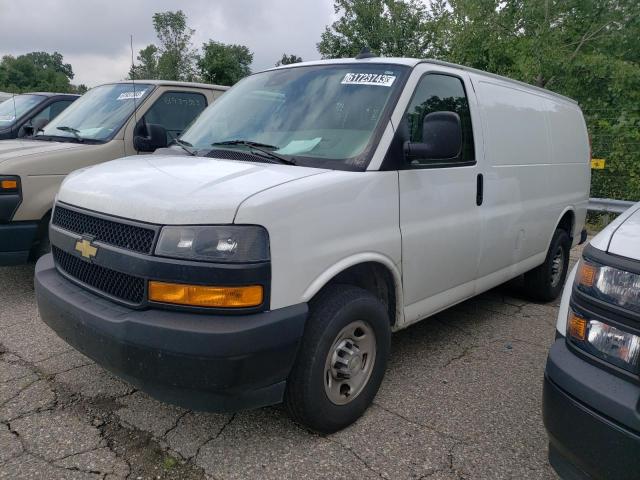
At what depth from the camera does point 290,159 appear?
2.99 m

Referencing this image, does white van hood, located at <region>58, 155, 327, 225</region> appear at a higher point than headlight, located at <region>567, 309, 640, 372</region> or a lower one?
higher

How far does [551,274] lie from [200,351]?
4.07 meters

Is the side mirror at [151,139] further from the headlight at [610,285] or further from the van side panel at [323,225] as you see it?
the headlight at [610,285]

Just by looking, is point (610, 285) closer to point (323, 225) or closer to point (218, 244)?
point (323, 225)

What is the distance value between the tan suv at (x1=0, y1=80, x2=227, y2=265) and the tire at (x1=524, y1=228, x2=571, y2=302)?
356cm

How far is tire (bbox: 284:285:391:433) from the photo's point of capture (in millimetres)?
2584

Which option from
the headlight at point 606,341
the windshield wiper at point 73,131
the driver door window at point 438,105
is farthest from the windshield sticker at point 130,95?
the headlight at point 606,341

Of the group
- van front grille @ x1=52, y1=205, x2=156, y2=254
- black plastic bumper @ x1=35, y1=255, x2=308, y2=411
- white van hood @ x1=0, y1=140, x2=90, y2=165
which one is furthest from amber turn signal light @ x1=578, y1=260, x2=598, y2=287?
white van hood @ x1=0, y1=140, x2=90, y2=165

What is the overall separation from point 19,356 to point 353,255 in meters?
2.53

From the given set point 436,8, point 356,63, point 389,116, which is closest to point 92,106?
point 356,63

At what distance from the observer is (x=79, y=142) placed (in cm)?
535

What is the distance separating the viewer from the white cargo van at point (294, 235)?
7.58ft

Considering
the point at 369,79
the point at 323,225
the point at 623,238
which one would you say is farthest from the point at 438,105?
the point at 623,238

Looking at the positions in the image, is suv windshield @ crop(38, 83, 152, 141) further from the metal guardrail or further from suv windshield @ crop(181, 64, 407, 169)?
the metal guardrail
